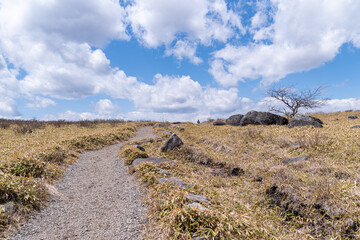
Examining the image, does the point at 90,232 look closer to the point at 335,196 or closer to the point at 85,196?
the point at 85,196

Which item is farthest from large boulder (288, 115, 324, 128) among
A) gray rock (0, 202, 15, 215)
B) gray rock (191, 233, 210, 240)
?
gray rock (0, 202, 15, 215)

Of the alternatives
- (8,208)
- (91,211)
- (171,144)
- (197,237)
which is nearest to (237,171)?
(171,144)

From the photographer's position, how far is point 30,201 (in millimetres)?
4555

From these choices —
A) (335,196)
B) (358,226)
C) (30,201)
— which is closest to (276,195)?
(335,196)

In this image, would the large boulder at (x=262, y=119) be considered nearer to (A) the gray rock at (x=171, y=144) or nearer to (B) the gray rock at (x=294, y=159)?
(B) the gray rock at (x=294, y=159)

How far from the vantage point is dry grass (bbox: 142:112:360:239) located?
3.35m

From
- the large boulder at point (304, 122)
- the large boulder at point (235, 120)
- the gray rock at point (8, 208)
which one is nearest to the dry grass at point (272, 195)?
the gray rock at point (8, 208)

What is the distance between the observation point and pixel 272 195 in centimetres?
577

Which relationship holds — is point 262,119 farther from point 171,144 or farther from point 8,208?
point 8,208

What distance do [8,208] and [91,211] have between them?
167cm

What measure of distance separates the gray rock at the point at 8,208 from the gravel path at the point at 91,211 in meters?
0.42

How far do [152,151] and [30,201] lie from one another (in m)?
6.98

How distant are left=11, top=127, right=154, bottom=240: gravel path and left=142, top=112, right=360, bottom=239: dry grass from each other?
604 millimetres

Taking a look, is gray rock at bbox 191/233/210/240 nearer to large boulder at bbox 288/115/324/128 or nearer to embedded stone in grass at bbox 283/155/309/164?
embedded stone in grass at bbox 283/155/309/164
